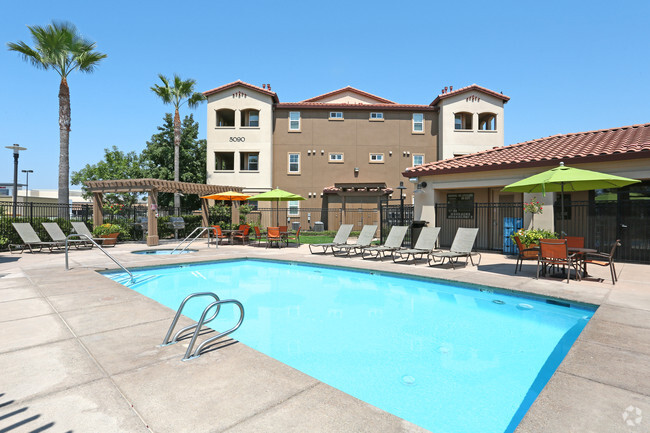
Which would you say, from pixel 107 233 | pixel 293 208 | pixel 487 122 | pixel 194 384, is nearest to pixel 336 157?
pixel 293 208

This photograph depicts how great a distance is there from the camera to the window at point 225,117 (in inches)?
1003

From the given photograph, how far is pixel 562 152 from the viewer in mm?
11734

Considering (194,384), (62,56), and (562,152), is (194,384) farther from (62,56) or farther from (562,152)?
(62,56)

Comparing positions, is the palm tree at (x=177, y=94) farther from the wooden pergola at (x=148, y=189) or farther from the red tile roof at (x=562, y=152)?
the red tile roof at (x=562, y=152)

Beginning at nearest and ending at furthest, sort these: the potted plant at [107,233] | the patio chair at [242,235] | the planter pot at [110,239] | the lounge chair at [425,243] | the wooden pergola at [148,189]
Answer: the lounge chair at [425,243], the planter pot at [110,239], the potted plant at [107,233], the wooden pergola at [148,189], the patio chair at [242,235]

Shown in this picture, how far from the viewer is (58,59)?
17547mm

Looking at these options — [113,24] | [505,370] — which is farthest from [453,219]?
[113,24]

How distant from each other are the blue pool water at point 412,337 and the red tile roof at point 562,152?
21.5 ft

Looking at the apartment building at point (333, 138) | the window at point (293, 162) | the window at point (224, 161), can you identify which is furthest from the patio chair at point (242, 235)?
the window at point (224, 161)

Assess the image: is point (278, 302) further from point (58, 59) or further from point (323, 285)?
point (58, 59)

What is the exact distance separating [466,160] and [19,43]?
886 inches

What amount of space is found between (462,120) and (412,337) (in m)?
24.0

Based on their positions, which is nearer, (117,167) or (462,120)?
(462,120)

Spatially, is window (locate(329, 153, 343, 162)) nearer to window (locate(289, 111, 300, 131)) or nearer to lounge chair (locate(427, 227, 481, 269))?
window (locate(289, 111, 300, 131))
